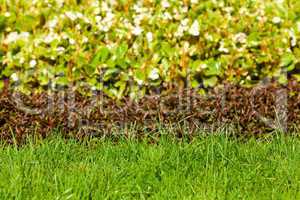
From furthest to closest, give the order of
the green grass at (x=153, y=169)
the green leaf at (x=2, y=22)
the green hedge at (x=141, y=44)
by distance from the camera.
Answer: the green leaf at (x=2, y=22), the green hedge at (x=141, y=44), the green grass at (x=153, y=169)

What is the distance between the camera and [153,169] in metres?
4.29

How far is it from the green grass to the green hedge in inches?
27.4

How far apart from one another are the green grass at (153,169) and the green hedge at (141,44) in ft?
2.29

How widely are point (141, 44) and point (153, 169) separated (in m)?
1.46

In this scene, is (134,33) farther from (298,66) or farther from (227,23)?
(298,66)

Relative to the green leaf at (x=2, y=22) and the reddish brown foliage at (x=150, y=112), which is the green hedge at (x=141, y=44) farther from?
the reddish brown foliage at (x=150, y=112)

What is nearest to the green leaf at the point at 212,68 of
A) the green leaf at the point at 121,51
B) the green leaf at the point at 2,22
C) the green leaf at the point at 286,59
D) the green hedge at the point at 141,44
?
the green hedge at the point at 141,44

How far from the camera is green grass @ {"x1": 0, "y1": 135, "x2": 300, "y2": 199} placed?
13.2 feet

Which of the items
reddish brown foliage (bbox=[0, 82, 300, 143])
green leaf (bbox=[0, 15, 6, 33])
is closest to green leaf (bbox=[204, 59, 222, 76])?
reddish brown foliage (bbox=[0, 82, 300, 143])

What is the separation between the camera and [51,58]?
17.8ft

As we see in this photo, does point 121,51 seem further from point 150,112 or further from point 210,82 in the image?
point 210,82

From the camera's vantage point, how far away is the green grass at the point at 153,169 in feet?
13.2

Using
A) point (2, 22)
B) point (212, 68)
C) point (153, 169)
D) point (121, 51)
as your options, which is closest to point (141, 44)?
point (121, 51)

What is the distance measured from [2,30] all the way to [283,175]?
2441 mm
